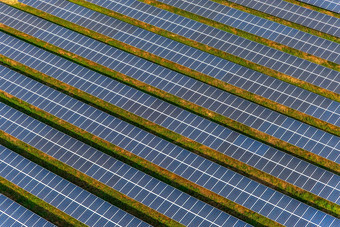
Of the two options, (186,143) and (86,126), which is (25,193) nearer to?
(86,126)

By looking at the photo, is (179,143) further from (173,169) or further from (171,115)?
(173,169)

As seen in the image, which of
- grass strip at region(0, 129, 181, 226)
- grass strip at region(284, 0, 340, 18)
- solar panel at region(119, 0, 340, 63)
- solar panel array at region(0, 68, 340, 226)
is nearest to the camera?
solar panel array at region(0, 68, 340, 226)

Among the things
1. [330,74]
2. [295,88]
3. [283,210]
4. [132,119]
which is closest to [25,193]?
[132,119]

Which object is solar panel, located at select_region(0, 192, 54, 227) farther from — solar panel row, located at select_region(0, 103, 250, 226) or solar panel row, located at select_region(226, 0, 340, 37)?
solar panel row, located at select_region(226, 0, 340, 37)

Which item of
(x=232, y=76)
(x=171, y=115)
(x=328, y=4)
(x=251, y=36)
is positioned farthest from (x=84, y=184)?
(x=328, y=4)

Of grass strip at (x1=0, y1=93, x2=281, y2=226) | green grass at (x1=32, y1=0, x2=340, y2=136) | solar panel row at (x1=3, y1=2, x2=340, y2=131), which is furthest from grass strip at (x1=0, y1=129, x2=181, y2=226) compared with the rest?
green grass at (x1=32, y1=0, x2=340, y2=136)

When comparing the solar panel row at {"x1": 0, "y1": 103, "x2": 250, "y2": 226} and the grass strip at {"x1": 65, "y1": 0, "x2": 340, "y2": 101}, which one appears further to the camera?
the grass strip at {"x1": 65, "y1": 0, "x2": 340, "y2": 101}
